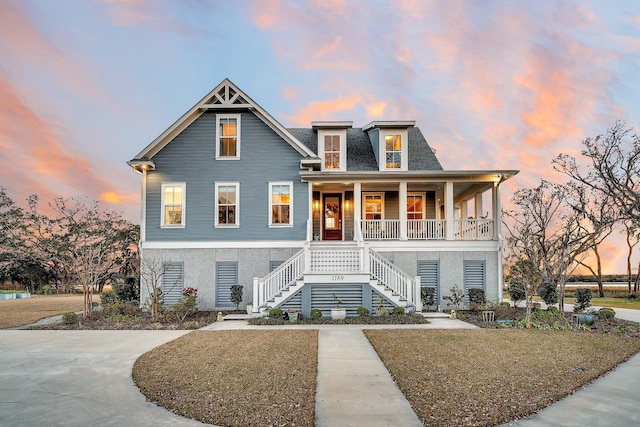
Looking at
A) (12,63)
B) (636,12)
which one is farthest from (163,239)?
(636,12)

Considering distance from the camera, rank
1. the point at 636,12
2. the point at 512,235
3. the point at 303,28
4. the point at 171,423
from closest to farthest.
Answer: the point at 171,423 → the point at 636,12 → the point at 303,28 → the point at 512,235

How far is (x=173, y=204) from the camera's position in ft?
61.3

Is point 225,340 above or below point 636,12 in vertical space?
below

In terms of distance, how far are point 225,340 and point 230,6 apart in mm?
13759

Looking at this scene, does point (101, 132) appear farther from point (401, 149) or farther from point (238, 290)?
point (401, 149)

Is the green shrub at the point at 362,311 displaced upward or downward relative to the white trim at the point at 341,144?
downward

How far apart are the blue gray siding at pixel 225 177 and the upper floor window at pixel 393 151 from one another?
440 cm

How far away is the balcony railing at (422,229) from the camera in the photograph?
18734mm

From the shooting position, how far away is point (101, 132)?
21.8 meters

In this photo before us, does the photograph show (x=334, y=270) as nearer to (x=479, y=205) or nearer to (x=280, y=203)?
(x=280, y=203)

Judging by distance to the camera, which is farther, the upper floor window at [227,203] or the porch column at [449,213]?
the upper floor window at [227,203]

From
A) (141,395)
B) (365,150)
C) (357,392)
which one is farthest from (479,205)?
(141,395)

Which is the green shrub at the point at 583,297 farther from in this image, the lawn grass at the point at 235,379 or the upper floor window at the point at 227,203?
the upper floor window at the point at 227,203

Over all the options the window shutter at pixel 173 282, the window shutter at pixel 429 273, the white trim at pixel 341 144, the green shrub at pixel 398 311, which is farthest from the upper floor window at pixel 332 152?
the window shutter at pixel 173 282
